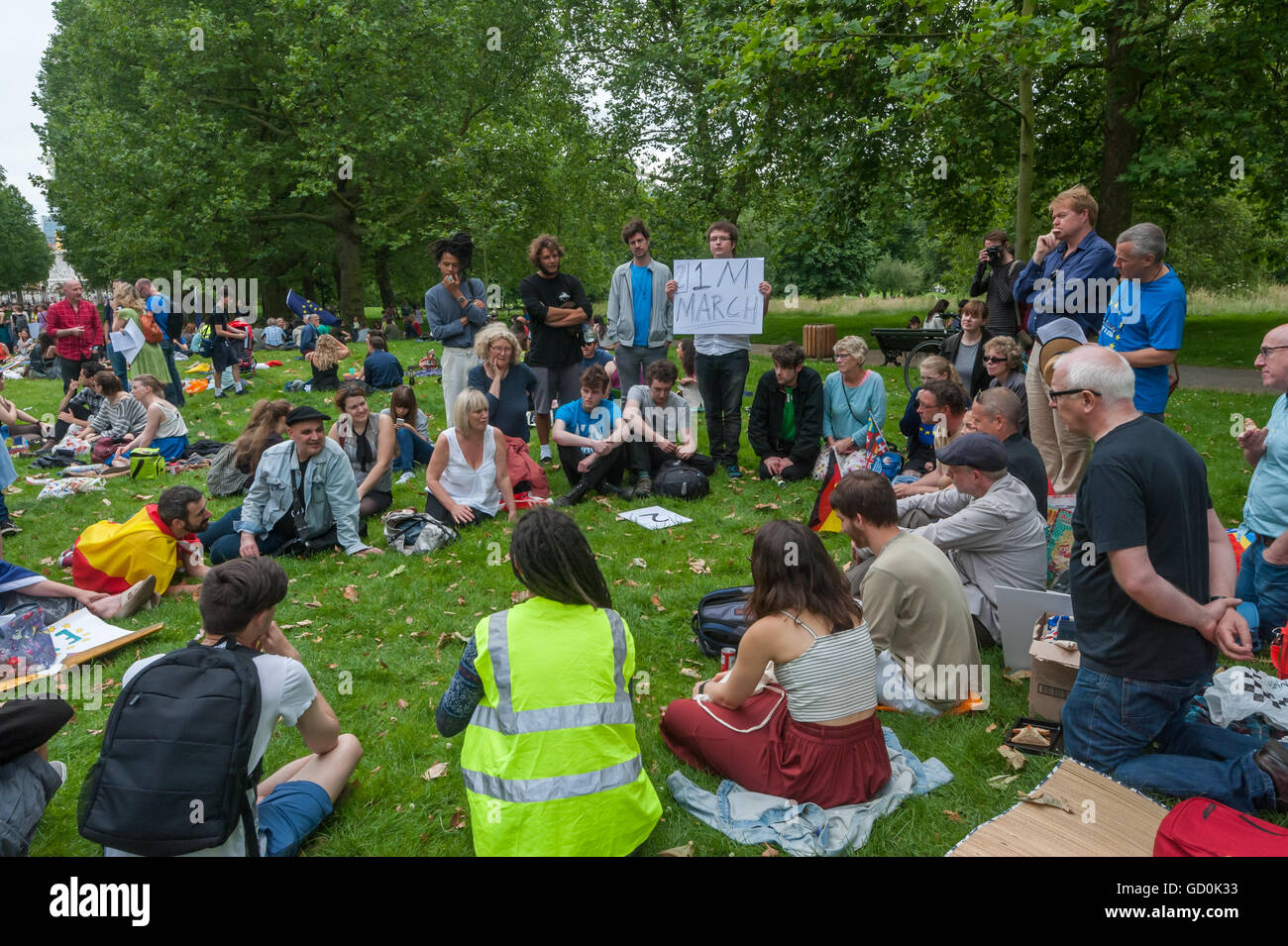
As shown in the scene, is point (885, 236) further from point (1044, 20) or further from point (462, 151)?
point (462, 151)

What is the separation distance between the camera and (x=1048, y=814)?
3.34 m

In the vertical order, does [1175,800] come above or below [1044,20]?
below

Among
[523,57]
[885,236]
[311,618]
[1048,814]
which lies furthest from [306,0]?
[1048,814]

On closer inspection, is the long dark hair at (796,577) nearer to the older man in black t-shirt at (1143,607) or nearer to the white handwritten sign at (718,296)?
the older man in black t-shirt at (1143,607)

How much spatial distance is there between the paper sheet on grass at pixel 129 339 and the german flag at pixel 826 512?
1108 cm

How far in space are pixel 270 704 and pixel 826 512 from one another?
5.41 m

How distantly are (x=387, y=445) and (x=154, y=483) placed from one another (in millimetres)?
3844

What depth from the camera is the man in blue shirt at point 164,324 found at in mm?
13578

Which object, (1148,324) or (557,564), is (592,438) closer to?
(1148,324)

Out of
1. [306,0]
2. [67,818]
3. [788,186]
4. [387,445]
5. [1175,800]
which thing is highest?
[306,0]

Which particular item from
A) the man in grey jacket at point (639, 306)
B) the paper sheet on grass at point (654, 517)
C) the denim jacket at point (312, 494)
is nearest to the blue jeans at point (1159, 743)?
the paper sheet on grass at point (654, 517)

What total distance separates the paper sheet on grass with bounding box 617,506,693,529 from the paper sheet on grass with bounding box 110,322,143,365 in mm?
9420

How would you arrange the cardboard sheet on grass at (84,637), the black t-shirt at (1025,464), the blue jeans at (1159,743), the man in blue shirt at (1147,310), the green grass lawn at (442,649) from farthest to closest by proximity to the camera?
the man in blue shirt at (1147,310) → the black t-shirt at (1025,464) → the cardboard sheet on grass at (84,637) → the green grass lawn at (442,649) → the blue jeans at (1159,743)

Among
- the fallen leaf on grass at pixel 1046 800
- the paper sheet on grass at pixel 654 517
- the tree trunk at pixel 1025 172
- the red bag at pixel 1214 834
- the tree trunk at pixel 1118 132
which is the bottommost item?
the fallen leaf on grass at pixel 1046 800
